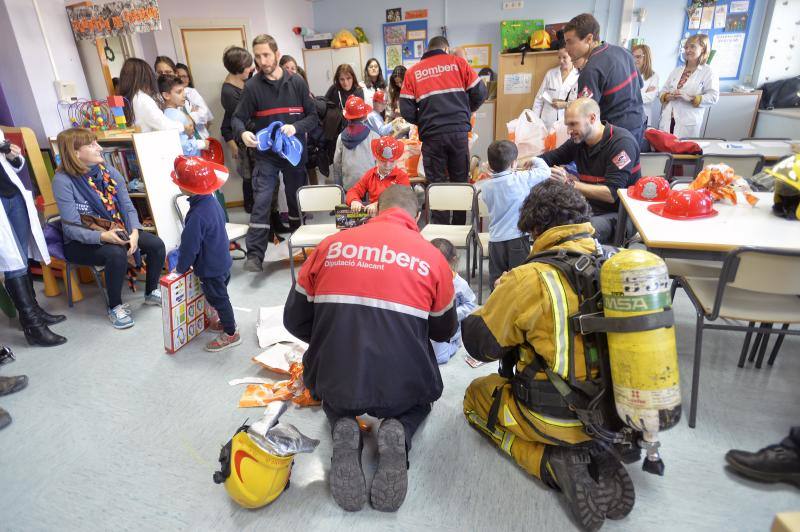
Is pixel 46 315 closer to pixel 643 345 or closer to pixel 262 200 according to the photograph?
pixel 262 200

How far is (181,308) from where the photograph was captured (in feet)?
8.82

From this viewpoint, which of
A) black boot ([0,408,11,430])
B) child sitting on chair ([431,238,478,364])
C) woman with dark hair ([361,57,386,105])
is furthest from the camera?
woman with dark hair ([361,57,386,105])

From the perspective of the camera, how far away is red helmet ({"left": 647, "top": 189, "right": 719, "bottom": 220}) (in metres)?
2.23

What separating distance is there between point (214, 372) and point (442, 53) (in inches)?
112

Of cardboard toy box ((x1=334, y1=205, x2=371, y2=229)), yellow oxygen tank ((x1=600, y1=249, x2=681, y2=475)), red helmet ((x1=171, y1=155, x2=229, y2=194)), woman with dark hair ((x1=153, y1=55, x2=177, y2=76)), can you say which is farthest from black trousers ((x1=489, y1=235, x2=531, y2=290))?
woman with dark hair ((x1=153, y1=55, x2=177, y2=76))

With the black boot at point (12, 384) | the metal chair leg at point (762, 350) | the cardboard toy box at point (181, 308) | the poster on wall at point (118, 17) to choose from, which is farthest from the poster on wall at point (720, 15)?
the black boot at point (12, 384)

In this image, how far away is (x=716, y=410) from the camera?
2.05m

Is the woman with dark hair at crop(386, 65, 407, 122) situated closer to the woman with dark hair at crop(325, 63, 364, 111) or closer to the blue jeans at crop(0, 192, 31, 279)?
the woman with dark hair at crop(325, 63, 364, 111)

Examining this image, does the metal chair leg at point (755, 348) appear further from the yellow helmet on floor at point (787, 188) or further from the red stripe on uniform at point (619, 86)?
the red stripe on uniform at point (619, 86)

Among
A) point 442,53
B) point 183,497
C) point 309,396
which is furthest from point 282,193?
A: point 183,497

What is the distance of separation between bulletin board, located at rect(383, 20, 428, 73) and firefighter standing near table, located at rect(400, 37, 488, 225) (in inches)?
140

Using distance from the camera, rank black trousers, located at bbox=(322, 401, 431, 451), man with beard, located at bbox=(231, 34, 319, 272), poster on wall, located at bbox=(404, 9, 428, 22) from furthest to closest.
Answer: poster on wall, located at bbox=(404, 9, 428, 22), man with beard, located at bbox=(231, 34, 319, 272), black trousers, located at bbox=(322, 401, 431, 451)

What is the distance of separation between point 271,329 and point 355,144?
189 cm

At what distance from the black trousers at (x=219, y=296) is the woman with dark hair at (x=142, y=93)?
167 centimetres
